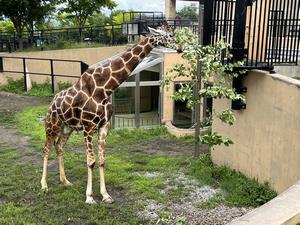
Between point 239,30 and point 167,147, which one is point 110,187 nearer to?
point 239,30

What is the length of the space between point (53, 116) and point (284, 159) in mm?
3802

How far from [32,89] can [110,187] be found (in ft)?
37.0

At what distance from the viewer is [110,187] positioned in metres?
7.57

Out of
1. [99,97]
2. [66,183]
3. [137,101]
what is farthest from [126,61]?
[137,101]

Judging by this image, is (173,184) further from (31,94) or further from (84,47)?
(84,47)

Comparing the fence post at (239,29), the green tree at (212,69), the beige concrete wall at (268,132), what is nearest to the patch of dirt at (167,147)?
the beige concrete wall at (268,132)

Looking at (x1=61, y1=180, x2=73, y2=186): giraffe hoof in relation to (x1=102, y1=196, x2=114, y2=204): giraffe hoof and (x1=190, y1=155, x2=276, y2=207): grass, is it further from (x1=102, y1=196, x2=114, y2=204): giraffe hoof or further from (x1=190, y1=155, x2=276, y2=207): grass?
(x1=190, y1=155, x2=276, y2=207): grass

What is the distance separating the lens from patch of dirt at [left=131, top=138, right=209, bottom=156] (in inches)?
416

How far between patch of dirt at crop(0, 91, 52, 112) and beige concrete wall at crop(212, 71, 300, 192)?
30.6ft

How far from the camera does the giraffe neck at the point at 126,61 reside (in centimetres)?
707

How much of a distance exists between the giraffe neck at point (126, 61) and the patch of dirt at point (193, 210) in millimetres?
2014

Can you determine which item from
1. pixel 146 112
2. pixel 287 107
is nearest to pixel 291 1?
pixel 287 107

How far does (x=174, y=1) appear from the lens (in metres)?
26.1

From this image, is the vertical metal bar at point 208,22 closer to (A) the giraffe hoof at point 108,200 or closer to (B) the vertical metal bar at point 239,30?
(B) the vertical metal bar at point 239,30
